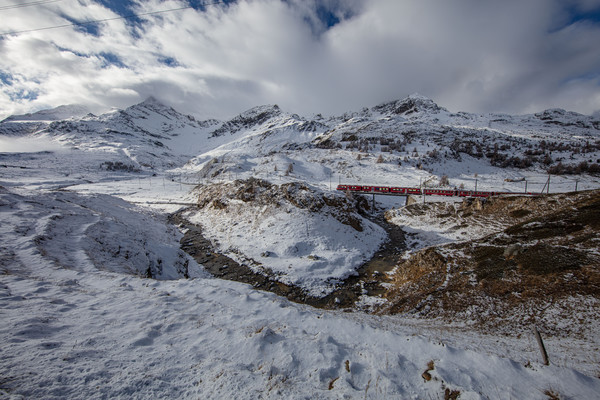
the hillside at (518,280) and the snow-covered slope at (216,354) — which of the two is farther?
the hillside at (518,280)

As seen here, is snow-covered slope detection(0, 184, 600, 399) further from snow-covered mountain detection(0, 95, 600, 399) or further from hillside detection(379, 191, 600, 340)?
hillside detection(379, 191, 600, 340)

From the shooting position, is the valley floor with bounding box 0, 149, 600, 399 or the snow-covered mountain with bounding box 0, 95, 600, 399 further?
the snow-covered mountain with bounding box 0, 95, 600, 399

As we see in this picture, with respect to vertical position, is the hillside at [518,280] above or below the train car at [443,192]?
below

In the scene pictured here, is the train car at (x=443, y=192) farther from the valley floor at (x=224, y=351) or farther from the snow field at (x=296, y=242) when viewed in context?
the valley floor at (x=224, y=351)

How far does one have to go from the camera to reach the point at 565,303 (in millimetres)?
10875

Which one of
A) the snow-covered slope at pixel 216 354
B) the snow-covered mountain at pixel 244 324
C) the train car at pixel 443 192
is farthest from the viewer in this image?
the train car at pixel 443 192

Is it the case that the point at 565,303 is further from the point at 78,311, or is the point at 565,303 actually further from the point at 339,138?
the point at 339,138

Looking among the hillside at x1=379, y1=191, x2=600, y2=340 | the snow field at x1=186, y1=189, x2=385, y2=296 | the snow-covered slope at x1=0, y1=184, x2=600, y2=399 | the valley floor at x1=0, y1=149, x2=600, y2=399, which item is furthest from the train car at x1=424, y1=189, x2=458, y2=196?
the snow-covered slope at x1=0, y1=184, x2=600, y2=399

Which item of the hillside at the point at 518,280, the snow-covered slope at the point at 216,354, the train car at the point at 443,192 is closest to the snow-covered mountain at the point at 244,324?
the snow-covered slope at the point at 216,354

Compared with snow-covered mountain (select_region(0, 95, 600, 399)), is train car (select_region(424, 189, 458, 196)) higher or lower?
higher

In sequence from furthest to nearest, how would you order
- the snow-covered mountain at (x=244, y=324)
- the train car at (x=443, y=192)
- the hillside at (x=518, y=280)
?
the train car at (x=443, y=192) < the hillside at (x=518, y=280) < the snow-covered mountain at (x=244, y=324)

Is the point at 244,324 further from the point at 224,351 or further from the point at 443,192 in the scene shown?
the point at 443,192

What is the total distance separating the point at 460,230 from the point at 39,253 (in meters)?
41.6

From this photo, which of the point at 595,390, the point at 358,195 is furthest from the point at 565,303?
the point at 358,195
